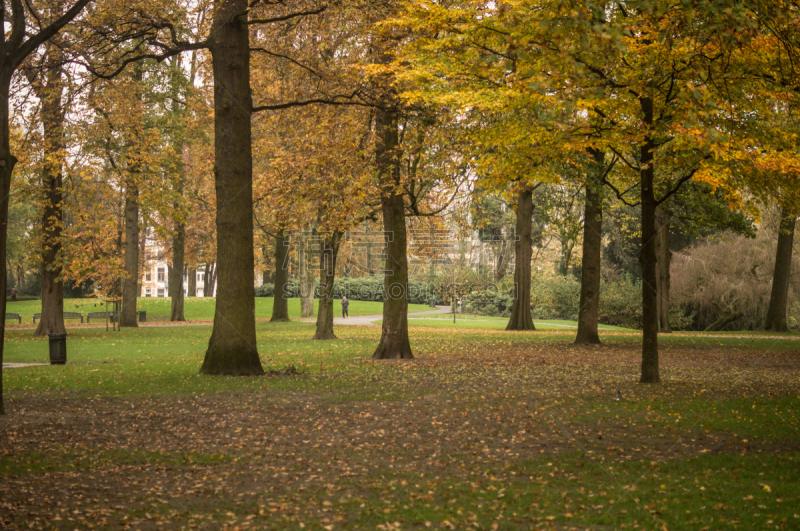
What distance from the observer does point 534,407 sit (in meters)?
10.1

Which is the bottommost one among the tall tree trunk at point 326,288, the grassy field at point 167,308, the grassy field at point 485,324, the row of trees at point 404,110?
the grassy field at point 485,324

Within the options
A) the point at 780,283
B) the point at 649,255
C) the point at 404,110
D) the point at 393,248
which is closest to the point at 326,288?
the point at 393,248

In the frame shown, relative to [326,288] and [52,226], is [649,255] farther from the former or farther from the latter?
[52,226]

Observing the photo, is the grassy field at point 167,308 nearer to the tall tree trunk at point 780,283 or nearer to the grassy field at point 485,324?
the grassy field at point 485,324

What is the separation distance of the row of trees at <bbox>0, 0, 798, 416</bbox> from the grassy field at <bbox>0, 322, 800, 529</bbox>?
221cm

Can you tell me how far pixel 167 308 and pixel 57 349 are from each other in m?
31.7

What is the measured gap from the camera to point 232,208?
524 inches

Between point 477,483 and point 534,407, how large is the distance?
4.11m

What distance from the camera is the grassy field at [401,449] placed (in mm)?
5387

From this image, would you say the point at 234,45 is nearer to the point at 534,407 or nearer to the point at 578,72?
the point at 534,407

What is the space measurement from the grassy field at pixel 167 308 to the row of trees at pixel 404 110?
2003 cm

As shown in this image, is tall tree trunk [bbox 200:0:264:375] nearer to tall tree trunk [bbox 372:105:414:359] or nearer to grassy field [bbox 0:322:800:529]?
grassy field [bbox 0:322:800:529]

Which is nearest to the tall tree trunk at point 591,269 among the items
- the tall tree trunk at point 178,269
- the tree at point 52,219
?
the tree at point 52,219

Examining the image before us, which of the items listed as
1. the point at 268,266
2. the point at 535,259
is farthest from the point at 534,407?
the point at 268,266
